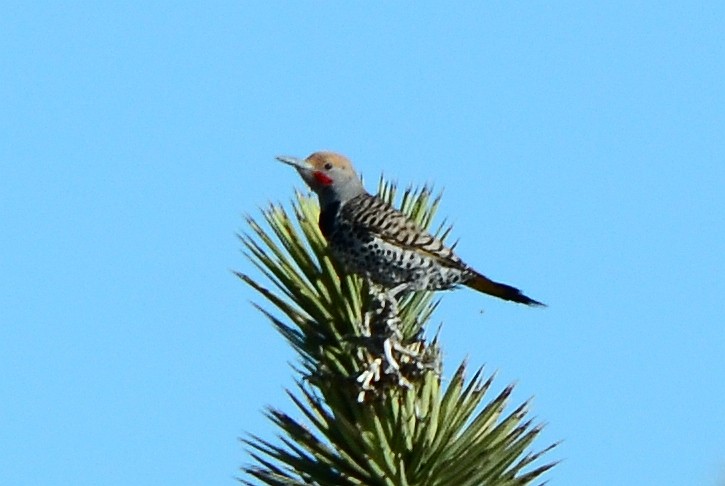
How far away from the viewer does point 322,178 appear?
200 inches

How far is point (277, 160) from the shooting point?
4949 millimetres

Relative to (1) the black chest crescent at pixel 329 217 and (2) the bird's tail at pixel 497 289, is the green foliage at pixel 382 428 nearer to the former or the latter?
(1) the black chest crescent at pixel 329 217

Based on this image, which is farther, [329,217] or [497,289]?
[497,289]

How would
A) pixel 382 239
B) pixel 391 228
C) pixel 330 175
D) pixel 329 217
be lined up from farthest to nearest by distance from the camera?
pixel 330 175, pixel 382 239, pixel 391 228, pixel 329 217

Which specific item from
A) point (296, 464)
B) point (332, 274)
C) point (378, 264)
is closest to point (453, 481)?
point (296, 464)

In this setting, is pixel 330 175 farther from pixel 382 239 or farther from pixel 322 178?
pixel 382 239

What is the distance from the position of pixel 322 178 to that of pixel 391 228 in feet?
2.24

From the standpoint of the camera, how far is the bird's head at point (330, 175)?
5.04 meters

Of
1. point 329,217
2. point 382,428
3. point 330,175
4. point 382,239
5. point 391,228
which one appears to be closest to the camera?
point 382,428

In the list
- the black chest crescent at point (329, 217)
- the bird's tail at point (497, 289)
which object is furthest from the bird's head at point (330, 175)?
the bird's tail at point (497, 289)

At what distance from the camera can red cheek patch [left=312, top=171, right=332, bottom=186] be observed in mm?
5062

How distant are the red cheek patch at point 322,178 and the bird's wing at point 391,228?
0.14 metres

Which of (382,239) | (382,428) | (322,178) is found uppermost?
(322,178)

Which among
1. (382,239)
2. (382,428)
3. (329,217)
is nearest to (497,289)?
(382,239)
